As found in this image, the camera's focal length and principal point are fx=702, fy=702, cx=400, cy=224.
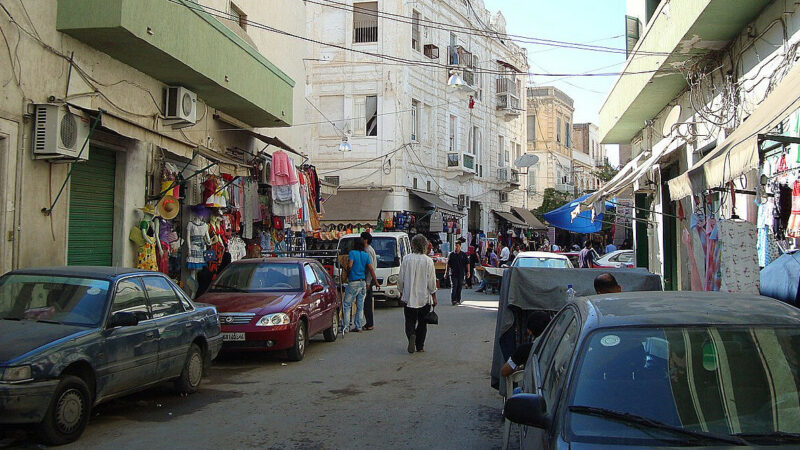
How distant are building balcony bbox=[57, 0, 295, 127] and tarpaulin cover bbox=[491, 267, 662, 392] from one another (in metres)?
6.86

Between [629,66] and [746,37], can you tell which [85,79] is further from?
[629,66]

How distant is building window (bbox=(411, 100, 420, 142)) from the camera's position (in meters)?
32.1

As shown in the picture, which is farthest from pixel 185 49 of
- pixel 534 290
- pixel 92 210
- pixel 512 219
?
pixel 512 219

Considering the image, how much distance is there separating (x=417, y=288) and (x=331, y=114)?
21150mm

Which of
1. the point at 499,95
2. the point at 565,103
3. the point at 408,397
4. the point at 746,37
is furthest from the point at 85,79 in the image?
the point at 565,103

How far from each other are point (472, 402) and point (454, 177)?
2832cm

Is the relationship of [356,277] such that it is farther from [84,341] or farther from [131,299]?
[84,341]

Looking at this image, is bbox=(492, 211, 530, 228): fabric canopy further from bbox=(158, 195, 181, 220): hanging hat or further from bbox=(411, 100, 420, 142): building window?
bbox=(158, 195, 181, 220): hanging hat

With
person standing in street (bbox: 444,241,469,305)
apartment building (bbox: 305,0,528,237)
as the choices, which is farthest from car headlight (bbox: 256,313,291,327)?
apartment building (bbox: 305,0,528,237)

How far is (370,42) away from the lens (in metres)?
30.7

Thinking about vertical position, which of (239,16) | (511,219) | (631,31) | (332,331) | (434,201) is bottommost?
(332,331)

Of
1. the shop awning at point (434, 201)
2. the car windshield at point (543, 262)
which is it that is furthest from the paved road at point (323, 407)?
the shop awning at point (434, 201)

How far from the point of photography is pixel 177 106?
44.0ft

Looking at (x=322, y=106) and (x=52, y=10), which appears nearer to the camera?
(x=52, y=10)
